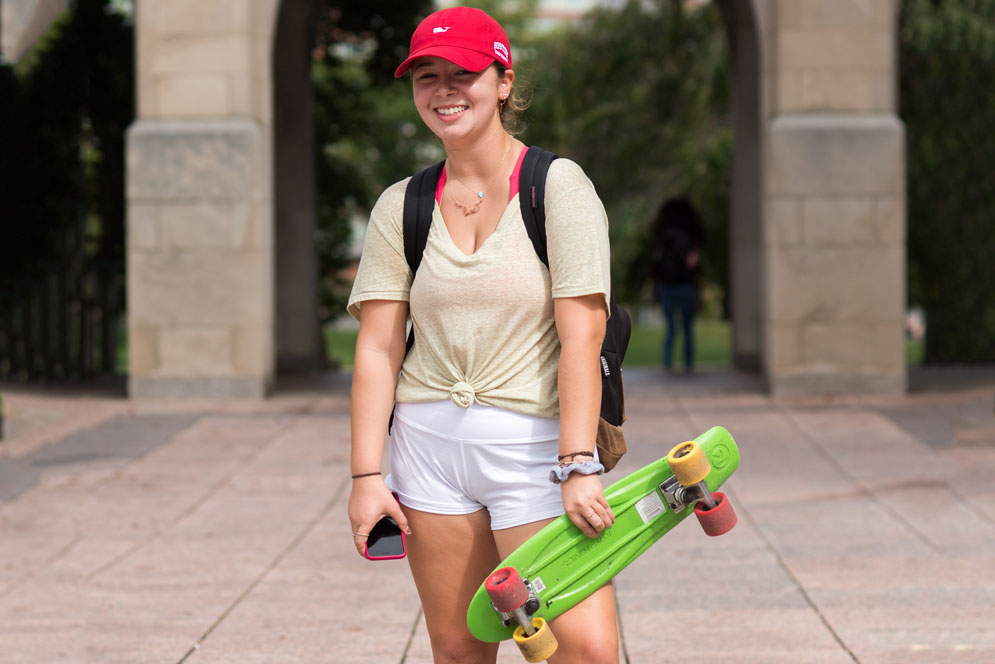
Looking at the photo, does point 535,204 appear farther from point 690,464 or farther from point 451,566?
point 451,566

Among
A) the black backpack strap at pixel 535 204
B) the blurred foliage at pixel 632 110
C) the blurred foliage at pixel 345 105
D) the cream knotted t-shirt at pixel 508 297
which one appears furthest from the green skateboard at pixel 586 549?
the blurred foliage at pixel 632 110

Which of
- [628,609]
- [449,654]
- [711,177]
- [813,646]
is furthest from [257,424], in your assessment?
[711,177]

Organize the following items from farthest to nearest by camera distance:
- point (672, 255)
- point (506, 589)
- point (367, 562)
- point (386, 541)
Result: point (672, 255) < point (367, 562) < point (386, 541) < point (506, 589)

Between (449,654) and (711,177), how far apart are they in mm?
14780

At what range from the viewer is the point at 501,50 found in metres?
2.95

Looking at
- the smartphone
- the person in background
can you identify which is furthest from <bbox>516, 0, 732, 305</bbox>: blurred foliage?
the smartphone

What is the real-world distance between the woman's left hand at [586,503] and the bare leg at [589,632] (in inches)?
5.7

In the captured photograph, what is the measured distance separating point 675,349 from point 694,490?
72.5ft

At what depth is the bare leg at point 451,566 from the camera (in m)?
3.02

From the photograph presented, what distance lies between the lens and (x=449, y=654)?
3.08 metres

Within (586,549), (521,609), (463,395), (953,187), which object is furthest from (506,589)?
(953,187)

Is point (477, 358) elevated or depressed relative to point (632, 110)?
depressed

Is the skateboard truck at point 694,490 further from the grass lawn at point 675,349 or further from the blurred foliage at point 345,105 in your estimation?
the blurred foliage at point 345,105

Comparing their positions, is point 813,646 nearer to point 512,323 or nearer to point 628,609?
point 628,609
